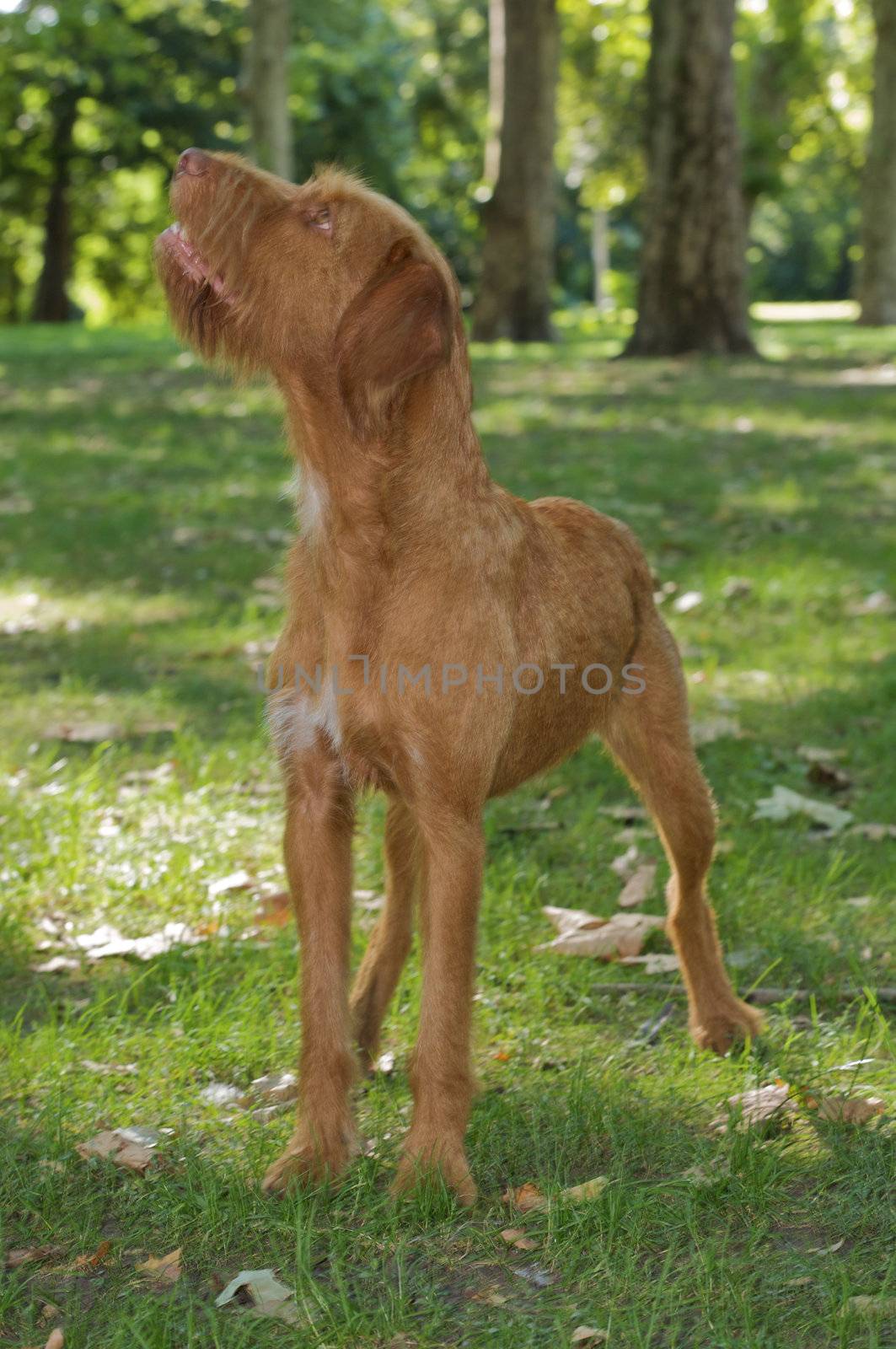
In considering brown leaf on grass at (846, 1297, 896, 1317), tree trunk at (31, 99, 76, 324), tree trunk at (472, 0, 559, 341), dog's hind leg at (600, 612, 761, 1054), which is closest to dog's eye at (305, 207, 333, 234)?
dog's hind leg at (600, 612, 761, 1054)

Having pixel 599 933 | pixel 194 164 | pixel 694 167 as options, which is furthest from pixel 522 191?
pixel 194 164

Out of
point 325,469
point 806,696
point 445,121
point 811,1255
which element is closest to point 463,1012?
point 811,1255

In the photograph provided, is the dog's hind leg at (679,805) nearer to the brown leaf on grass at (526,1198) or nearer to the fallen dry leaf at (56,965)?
the brown leaf on grass at (526,1198)

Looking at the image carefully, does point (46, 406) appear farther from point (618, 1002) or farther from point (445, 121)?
point (445, 121)

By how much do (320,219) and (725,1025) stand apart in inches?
85.4

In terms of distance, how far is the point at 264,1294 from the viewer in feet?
8.87

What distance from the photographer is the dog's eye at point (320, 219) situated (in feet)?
9.59

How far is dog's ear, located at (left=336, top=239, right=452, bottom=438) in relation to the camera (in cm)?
282

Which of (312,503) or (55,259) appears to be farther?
(55,259)

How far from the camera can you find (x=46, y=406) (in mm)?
13773

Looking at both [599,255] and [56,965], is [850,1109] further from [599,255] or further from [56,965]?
[599,255]

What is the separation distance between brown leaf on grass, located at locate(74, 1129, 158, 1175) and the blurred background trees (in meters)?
13.1

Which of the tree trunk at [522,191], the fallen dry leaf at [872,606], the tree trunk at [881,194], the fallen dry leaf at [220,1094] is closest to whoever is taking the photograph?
the fallen dry leaf at [220,1094]

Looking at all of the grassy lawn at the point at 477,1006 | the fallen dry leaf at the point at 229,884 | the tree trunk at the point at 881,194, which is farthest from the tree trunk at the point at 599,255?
the fallen dry leaf at the point at 229,884
